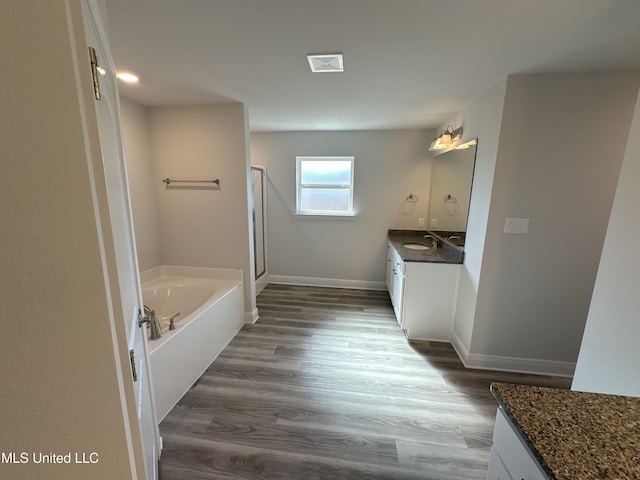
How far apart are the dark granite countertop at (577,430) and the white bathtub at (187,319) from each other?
1.91m

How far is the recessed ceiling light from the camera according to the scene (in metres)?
1.91

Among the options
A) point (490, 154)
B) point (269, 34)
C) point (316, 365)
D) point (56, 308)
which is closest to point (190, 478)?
point (316, 365)

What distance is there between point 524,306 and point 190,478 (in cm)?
262

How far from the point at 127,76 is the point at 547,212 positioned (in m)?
3.36

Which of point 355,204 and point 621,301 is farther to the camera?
point 355,204

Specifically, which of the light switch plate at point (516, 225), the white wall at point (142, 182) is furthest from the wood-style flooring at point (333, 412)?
the white wall at point (142, 182)

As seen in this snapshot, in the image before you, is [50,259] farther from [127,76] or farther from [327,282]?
[327,282]

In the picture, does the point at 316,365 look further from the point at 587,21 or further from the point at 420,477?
the point at 587,21

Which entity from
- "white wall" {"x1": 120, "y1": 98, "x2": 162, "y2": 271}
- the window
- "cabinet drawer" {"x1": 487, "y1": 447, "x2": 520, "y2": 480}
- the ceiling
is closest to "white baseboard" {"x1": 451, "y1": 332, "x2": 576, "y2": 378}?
"cabinet drawer" {"x1": 487, "y1": 447, "x2": 520, "y2": 480}

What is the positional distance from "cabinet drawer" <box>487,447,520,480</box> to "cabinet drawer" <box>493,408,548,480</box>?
0.01 m

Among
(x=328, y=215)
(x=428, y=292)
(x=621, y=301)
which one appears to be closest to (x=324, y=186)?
(x=328, y=215)

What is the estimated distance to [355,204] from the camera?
12.8ft

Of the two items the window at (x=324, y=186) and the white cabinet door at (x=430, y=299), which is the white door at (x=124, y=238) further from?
the window at (x=324, y=186)

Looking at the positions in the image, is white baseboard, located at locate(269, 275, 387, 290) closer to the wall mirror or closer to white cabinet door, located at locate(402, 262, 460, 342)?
the wall mirror
